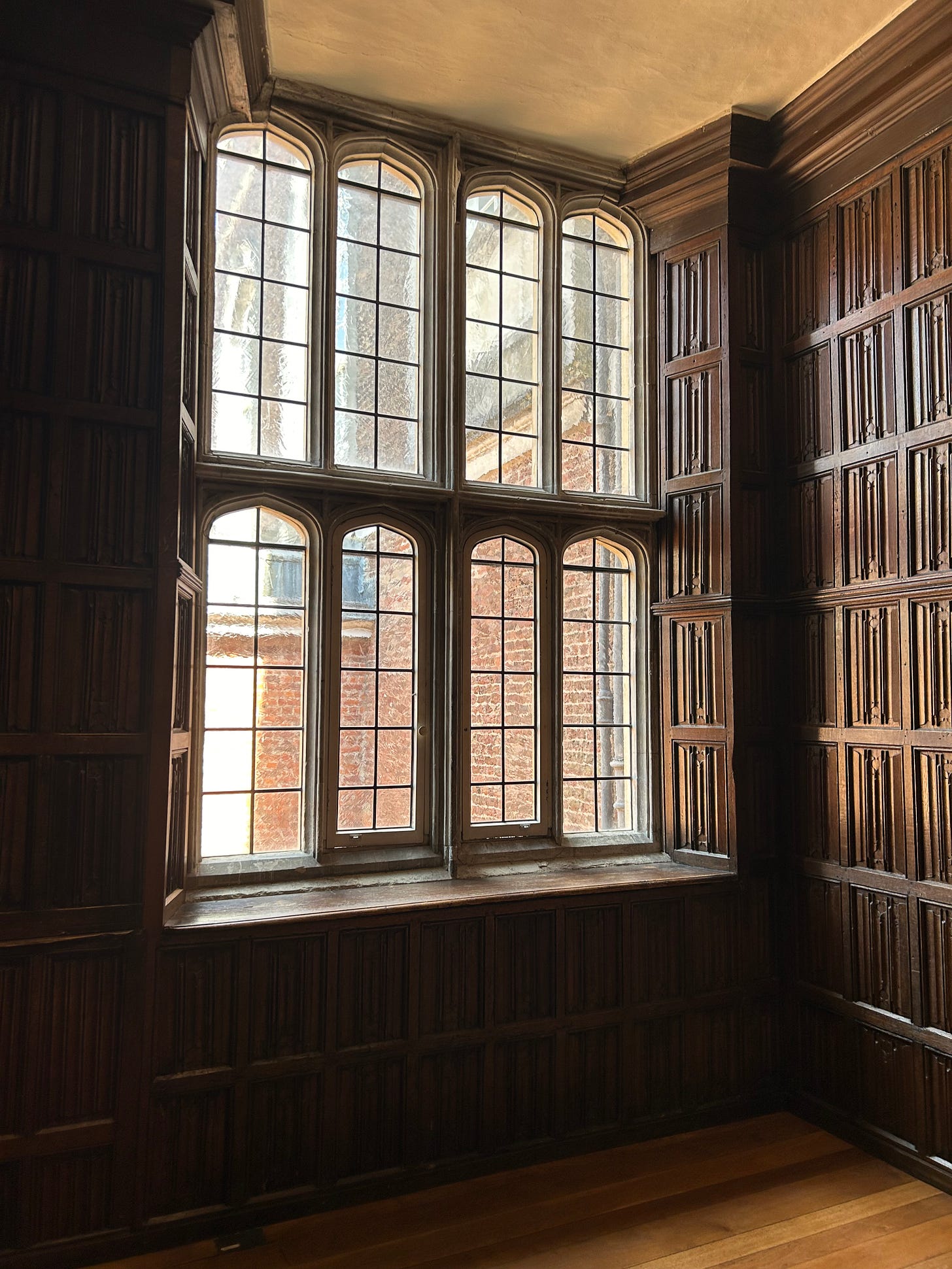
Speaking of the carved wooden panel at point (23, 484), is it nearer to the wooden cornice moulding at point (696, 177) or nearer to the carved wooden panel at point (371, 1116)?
the carved wooden panel at point (371, 1116)

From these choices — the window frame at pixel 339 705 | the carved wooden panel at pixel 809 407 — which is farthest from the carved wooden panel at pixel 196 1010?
the carved wooden panel at pixel 809 407

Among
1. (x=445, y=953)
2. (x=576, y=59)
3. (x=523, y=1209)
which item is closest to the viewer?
(x=523, y=1209)

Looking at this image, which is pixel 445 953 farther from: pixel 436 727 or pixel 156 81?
pixel 156 81

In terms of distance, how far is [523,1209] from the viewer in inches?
139

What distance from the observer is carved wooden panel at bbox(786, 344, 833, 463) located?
4352 mm

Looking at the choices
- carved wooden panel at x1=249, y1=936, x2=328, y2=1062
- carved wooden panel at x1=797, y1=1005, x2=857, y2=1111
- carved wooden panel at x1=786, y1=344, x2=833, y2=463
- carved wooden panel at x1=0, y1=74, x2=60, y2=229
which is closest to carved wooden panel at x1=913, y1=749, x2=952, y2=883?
carved wooden panel at x1=797, y1=1005, x2=857, y2=1111

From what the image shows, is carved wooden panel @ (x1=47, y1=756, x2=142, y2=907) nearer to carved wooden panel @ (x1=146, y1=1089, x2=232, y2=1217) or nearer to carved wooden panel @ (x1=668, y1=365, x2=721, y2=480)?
carved wooden panel @ (x1=146, y1=1089, x2=232, y2=1217)

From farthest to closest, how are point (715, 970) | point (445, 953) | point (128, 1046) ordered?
point (715, 970) → point (445, 953) → point (128, 1046)

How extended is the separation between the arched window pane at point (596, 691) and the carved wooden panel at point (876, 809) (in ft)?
3.61

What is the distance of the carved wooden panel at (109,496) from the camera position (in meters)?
3.27

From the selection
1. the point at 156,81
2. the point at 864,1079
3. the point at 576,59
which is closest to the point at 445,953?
the point at 864,1079

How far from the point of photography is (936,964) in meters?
3.71

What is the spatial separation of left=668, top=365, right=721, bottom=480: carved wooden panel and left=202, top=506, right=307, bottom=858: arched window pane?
1.98 meters

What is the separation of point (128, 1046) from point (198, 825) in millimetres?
910
